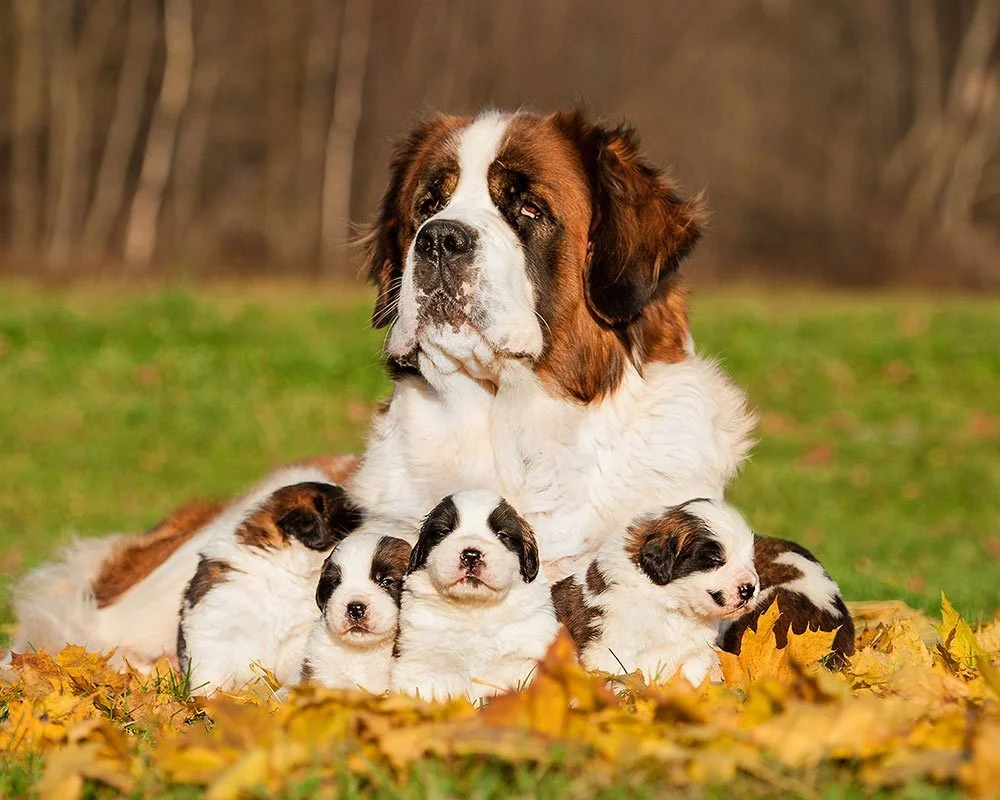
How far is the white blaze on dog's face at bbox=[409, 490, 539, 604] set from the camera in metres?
4.08

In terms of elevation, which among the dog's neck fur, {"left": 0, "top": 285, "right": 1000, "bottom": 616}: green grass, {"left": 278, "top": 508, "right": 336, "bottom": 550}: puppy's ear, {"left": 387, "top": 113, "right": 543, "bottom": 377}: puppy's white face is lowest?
{"left": 0, "top": 285, "right": 1000, "bottom": 616}: green grass

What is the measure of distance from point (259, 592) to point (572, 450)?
1285 millimetres

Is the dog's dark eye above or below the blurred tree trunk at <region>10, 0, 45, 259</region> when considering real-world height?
above

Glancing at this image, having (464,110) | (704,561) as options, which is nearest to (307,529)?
(704,561)

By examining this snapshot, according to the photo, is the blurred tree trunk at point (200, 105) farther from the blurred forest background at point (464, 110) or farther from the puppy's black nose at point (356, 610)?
the puppy's black nose at point (356, 610)

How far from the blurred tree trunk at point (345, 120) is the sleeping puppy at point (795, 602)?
74.9 ft

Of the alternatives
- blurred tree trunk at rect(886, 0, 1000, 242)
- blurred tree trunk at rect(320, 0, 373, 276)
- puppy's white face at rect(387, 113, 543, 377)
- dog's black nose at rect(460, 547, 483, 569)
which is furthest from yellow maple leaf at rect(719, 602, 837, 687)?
blurred tree trunk at rect(886, 0, 1000, 242)

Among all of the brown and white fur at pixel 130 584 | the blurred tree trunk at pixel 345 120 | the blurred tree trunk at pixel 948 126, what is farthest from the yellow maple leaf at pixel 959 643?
the blurred tree trunk at pixel 948 126

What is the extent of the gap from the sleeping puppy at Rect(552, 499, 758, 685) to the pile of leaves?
39cm

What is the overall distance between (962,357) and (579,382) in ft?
43.1

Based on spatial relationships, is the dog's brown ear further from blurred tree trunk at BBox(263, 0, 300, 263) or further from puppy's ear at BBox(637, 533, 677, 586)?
blurred tree trunk at BBox(263, 0, 300, 263)

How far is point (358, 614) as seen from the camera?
167 inches

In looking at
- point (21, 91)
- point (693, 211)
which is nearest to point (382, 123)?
point (21, 91)

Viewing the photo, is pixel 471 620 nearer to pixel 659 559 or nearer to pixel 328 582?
pixel 328 582
